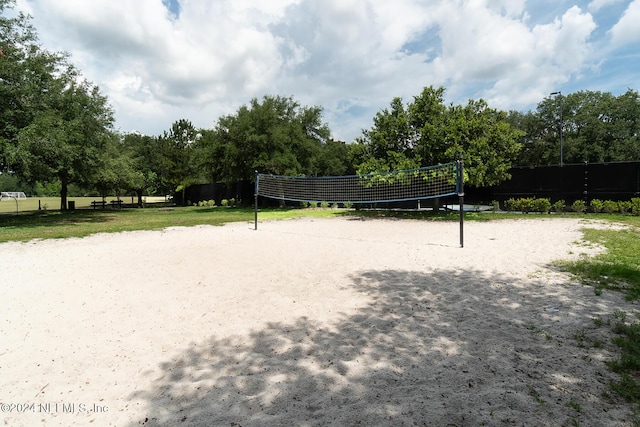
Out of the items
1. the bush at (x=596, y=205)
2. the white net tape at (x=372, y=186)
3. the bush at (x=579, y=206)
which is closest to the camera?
the white net tape at (x=372, y=186)

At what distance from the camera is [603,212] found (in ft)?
45.6

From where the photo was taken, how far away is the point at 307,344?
3121 millimetres

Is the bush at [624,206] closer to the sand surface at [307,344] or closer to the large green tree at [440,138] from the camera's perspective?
the large green tree at [440,138]

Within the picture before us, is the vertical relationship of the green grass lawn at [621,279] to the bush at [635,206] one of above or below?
below

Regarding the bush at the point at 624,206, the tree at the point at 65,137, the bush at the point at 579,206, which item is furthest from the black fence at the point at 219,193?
the bush at the point at 624,206

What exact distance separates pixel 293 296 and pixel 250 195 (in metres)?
22.4

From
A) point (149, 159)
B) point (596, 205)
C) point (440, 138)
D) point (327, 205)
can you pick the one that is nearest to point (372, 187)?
point (440, 138)

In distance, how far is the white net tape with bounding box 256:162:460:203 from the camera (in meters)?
12.7

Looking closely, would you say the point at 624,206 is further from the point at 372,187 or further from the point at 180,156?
the point at 180,156

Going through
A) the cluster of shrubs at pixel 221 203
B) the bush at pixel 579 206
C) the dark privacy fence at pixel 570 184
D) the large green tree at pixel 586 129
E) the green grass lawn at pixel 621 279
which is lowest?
the green grass lawn at pixel 621 279

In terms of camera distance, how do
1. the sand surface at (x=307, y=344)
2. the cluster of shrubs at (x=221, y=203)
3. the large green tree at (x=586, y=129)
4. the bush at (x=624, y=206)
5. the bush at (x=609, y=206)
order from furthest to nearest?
the large green tree at (x=586, y=129)
the cluster of shrubs at (x=221, y=203)
the bush at (x=609, y=206)
the bush at (x=624, y=206)
the sand surface at (x=307, y=344)

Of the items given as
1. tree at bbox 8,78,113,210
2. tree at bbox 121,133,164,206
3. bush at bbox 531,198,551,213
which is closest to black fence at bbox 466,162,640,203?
bush at bbox 531,198,551,213

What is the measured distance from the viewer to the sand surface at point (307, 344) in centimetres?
220

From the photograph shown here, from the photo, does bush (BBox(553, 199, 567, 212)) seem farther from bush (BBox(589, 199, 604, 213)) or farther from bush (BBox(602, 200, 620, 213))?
bush (BBox(602, 200, 620, 213))
